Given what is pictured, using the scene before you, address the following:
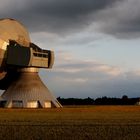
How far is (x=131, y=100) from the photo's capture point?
12469 centimetres

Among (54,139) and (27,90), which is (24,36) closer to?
(27,90)

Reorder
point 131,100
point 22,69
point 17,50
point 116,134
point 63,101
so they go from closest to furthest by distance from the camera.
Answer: point 116,134 → point 17,50 → point 22,69 → point 131,100 → point 63,101

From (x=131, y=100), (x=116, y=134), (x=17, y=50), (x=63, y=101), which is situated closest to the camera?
(x=116, y=134)

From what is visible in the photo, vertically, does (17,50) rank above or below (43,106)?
above

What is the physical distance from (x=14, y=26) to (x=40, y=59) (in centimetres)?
1015

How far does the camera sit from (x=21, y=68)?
3853 inches

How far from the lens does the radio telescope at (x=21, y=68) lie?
304 feet

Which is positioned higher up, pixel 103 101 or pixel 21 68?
pixel 21 68

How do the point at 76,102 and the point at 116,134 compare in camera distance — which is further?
the point at 76,102

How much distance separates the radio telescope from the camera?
9269 cm

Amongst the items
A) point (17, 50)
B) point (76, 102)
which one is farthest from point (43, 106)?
point (76, 102)

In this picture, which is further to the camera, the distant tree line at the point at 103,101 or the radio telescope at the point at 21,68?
the distant tree line at the point at 103,101

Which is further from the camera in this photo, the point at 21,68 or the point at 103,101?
the point at 103,101

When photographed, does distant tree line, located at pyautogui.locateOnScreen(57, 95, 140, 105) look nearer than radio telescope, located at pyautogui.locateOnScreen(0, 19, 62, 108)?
No
